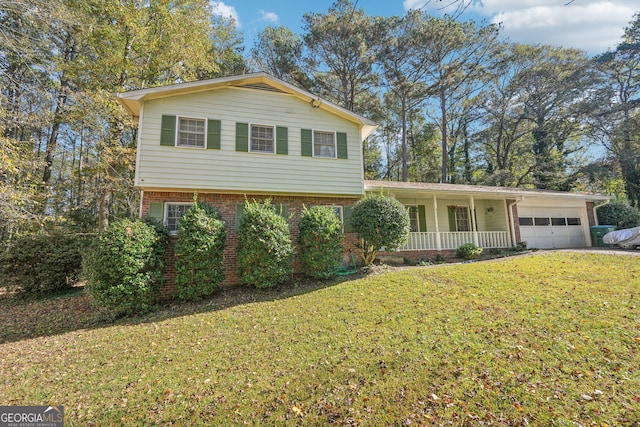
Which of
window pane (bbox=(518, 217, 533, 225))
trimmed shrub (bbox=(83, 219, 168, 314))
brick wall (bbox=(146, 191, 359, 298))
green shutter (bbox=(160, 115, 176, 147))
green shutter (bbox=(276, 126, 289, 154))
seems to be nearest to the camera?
trimmed shrub (bbox=(83, 219, 168, 314))

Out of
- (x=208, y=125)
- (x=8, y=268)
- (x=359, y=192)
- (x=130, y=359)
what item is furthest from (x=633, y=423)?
(x=8, y=268)

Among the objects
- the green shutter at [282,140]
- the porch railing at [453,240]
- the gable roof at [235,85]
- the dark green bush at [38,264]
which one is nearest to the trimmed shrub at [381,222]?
the porch railing at [453,240]

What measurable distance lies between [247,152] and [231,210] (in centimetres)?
197

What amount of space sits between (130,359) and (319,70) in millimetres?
20811

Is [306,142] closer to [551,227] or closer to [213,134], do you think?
[213,134]

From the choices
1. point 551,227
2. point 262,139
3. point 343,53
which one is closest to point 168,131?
point 262,139

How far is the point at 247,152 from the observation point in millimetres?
9539

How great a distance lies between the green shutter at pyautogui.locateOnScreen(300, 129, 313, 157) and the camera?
10188 millimetres

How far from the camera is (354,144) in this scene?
10.8 m

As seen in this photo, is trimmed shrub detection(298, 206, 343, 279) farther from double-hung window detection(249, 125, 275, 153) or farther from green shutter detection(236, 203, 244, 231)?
double-hung window detection(249, 125, 275, 153)

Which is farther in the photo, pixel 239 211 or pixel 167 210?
pixel 239 211

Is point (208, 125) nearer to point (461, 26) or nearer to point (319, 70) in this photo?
point (319, 70)

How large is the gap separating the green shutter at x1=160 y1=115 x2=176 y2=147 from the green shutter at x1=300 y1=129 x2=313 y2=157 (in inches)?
160

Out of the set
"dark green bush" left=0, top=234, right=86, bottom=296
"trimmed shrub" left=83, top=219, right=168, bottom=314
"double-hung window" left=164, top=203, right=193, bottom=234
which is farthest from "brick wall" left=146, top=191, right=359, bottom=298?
"dark green bush" left=0, top=234, right=86, bottom=296
